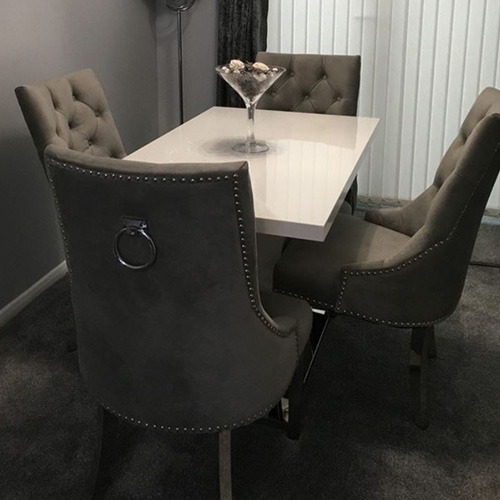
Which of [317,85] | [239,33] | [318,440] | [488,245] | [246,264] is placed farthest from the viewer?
[239,33]

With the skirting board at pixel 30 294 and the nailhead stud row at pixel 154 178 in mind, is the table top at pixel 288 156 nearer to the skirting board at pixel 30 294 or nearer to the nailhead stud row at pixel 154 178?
the nailhead stud row at pixel 154 178

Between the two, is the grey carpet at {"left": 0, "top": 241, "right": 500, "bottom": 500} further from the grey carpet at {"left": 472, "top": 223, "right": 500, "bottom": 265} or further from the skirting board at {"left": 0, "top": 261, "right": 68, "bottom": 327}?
the grey carpet at {"left": 472, "top": 223, "right": 500, "bottom": 265}

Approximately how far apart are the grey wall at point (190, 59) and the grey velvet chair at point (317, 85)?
78cm

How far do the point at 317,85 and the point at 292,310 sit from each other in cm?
157

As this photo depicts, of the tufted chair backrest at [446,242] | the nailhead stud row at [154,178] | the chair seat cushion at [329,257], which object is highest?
the nailhead stud row at [154,178]

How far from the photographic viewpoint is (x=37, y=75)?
113 inches

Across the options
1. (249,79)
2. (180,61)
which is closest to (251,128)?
(249,79)

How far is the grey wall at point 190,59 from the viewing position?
3.88m

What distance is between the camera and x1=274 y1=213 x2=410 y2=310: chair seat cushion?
213 centimetres

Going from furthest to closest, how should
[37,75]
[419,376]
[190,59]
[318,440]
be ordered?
[190,59] → [37,75] → [419,376] → [318,440]

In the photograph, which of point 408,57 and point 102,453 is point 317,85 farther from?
point 102,453

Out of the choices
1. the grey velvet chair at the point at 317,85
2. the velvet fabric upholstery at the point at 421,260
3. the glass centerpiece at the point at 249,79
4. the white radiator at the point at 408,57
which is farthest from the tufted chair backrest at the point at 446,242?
the white radiator at the point at 408,57

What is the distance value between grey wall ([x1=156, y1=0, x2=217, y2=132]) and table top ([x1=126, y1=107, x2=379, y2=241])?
0.96m

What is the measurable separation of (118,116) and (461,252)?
2.14 meters
